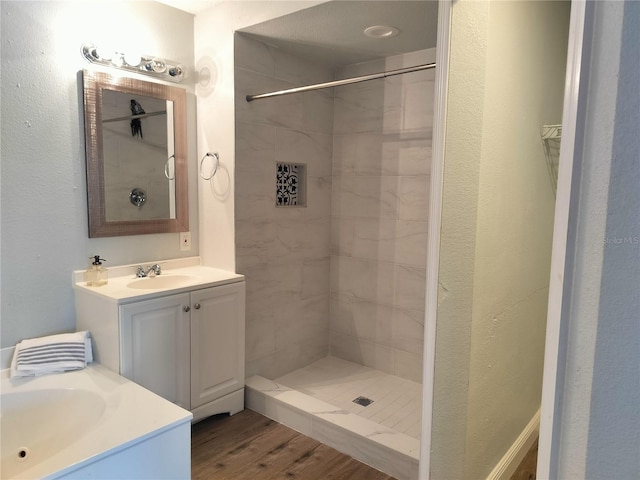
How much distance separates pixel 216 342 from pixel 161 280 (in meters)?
0.47

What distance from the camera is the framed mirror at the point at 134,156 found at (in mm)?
2365

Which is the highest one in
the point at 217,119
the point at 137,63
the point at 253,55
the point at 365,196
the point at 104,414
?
the point at 253,55

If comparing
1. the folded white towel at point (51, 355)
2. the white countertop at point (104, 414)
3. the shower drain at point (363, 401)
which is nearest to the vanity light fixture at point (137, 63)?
the folded white towel at point (51, 355)

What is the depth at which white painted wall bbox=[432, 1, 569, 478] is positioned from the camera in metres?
1.65

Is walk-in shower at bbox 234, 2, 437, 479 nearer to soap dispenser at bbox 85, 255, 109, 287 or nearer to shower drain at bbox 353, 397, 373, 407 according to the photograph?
shower drain at bbox 353, 397, 373, 407

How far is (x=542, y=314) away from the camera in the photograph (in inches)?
96.0

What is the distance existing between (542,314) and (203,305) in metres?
1.83

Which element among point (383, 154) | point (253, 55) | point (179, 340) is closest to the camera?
point (179, 340)

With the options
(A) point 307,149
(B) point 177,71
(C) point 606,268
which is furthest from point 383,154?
(C) point 606,268

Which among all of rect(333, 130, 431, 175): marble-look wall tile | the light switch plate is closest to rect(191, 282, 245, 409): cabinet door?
the light switch plate

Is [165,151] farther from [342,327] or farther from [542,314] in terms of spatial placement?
[542,314]

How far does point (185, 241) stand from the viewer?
9.33ft

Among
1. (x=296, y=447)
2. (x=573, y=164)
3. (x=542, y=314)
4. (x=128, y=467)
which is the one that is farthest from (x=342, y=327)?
(x=573, y=164)

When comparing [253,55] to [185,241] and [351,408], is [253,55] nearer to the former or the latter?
[185,241]
